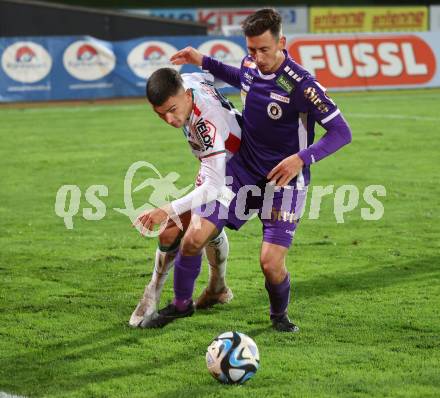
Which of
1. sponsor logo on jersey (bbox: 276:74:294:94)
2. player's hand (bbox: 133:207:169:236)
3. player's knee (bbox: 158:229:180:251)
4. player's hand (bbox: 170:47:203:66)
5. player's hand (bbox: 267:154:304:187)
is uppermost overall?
player's hand (bbox: 170:47:203:66)

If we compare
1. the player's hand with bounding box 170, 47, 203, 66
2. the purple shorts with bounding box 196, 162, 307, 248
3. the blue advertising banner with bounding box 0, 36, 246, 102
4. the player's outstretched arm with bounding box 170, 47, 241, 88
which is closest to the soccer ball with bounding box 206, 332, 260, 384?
the purple shorts with bounding box 196, 162, 307, 248

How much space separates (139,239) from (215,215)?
361 centimetres

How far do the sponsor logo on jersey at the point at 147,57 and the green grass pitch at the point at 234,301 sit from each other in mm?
12833

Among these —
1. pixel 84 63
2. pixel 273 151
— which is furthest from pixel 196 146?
pixel 84 63

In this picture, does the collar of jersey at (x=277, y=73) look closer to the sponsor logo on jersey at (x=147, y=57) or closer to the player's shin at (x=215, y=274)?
the player's shin at (x=215, y=274)

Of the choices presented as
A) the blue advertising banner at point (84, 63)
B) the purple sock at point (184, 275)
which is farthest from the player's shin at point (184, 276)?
the blue advertising banner at point (84, 63)

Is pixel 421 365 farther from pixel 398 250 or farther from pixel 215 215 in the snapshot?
pixel 398 250

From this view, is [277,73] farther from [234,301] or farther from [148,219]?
[234,301]

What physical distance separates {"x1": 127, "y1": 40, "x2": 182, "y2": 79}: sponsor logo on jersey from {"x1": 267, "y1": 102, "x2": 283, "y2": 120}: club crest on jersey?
69.4ft

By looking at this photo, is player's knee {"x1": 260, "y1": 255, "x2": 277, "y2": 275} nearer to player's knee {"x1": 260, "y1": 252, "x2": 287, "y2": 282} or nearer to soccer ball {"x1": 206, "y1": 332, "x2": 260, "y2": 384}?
player's knee {"x1": 260, "y1": 252, "x2": 287, "y2": 282}

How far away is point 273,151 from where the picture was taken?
6461 mm

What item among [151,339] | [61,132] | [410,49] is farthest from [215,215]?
[410,49]

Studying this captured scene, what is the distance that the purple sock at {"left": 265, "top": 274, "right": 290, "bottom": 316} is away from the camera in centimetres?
637

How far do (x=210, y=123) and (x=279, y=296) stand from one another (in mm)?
1265
